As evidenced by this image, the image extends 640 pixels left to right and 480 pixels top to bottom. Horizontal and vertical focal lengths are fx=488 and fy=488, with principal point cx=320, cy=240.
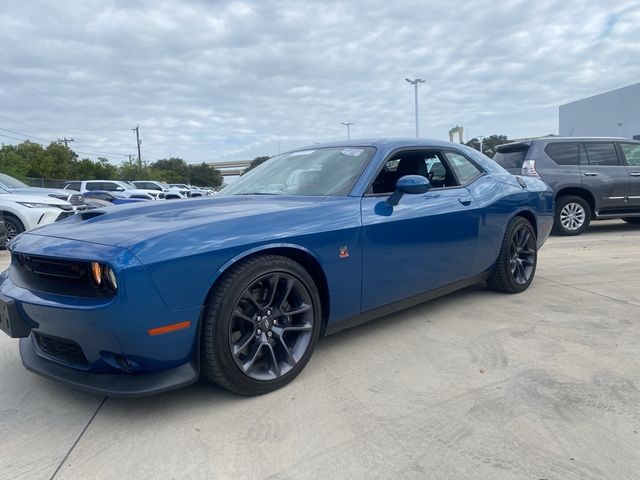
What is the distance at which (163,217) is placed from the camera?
276 centimetres

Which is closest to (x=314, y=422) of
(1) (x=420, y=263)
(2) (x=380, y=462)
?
(2) (x=380, y=462)

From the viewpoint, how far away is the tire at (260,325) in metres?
2.41

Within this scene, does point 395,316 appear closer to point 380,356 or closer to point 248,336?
point 380,356

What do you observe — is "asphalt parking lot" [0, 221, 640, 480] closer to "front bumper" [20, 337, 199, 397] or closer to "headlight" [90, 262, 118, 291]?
"front bumper" [20, 337, 199, 397]

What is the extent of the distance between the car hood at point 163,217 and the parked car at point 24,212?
256 inches

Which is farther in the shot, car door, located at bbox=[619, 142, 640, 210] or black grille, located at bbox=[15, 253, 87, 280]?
car door, located at bbox=[619, 142, 640, 210]

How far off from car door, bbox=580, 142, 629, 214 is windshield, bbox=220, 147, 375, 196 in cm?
641

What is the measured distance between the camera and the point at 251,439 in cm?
223

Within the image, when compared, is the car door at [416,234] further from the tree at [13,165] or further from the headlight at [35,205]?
the tree at [13,165]

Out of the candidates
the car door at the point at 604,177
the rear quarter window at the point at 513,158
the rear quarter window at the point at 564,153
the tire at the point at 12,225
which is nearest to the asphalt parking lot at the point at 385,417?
the rear quarter window at the point at 513,158

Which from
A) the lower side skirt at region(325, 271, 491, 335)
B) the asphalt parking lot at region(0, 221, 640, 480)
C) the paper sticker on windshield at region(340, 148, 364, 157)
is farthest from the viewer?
the paper sticker on windshield at region(340, 148, 364, 157)

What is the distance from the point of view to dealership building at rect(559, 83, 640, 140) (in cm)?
2522

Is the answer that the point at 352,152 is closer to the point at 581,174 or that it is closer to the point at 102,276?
the point at 102,276

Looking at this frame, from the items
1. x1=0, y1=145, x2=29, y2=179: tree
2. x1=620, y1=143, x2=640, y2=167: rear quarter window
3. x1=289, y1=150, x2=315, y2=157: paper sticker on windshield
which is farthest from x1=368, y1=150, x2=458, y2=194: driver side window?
x1=0, y1=145, x2=29, y2=179: tree
